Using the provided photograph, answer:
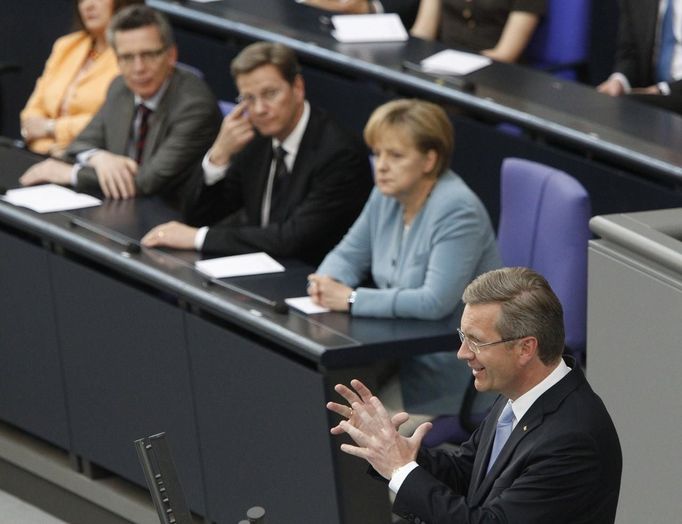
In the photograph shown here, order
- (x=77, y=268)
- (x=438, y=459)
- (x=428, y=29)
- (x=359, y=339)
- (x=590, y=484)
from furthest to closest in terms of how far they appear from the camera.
Result: (x=428, y=29) < (x=77, y=268) < (x=359, y=339) < (x=438, y=459) < (x=590, y=484)

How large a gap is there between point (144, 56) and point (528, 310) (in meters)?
2.60

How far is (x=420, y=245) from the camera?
397 cm

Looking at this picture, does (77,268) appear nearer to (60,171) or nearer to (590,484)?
(60,171)

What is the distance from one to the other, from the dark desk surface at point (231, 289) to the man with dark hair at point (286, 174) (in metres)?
0.09

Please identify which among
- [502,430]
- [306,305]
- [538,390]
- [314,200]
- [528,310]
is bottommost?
[306,305]

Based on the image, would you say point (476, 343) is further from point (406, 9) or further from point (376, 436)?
point (406, 9)

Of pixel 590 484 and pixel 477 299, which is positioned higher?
pixel 477 299

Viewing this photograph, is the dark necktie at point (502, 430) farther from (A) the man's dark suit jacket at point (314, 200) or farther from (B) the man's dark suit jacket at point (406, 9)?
(B) the man's dark suit jacket at point (406, 9)

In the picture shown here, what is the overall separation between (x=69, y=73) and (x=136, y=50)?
913 mm

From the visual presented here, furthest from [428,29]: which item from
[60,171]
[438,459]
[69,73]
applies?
[438,459]

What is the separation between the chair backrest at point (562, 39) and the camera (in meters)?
5.92

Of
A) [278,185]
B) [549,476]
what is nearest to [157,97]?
[278,185]

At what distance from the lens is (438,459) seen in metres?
2.82

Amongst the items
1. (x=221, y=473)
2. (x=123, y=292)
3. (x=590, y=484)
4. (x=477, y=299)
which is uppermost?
(x=477, y=299)
